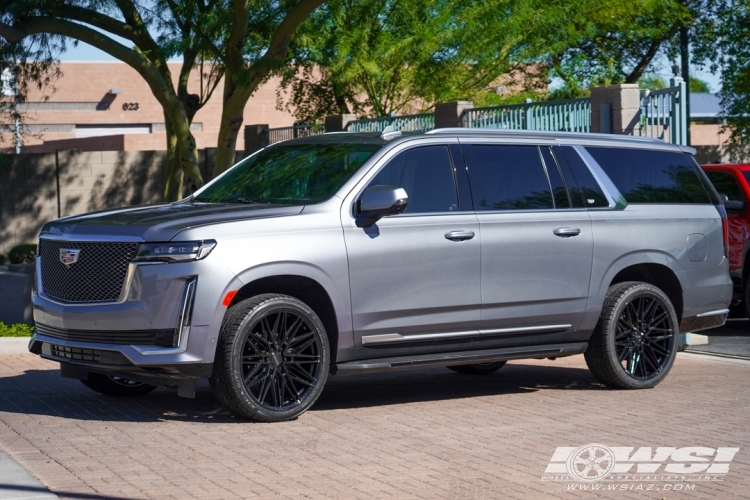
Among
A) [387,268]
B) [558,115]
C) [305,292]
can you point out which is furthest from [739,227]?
[305,292]

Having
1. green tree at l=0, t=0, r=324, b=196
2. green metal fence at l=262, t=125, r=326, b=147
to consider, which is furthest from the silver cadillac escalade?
green metal fence at l=262, t=125, r=326, b=147

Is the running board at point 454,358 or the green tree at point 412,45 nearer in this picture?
the running board at point 454,358

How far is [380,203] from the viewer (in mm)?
7793

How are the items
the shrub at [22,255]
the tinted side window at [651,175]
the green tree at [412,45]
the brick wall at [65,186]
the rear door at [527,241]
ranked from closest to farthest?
the rear door at [527,241] < the tinted side window at [651,175] < the shrub at [22,255] < the green tree at [412,45] < the brick wall at [65,186]

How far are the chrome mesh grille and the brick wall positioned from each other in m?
13.3

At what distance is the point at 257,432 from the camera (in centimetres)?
746

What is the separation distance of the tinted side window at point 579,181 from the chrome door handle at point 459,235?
1222 mm

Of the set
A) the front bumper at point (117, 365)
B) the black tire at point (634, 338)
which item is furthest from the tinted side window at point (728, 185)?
the front bumper at point (117, 365)

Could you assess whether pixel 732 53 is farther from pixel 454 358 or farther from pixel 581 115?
pixel 454 358

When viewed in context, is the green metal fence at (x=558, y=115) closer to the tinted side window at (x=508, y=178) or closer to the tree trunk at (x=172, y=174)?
the tinted side window at (x=508, y=178)

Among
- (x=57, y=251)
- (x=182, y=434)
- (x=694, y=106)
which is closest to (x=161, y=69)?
(x=57, y=251)

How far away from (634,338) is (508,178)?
72.4 inches

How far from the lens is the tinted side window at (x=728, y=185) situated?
45.2ft

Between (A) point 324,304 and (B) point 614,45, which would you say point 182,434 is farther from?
(B) point 614,45
